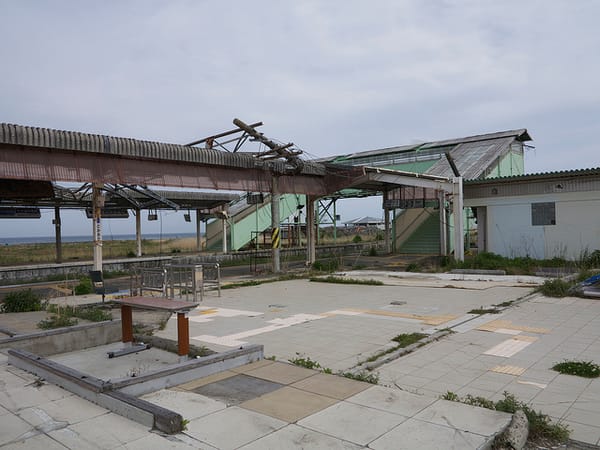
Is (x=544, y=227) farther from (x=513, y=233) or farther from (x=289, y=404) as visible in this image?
(x=289, y=404)

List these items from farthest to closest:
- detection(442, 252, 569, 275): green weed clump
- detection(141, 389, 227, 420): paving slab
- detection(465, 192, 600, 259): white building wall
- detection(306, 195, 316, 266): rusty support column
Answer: detection(306, 195, 316, 266): rusty support column < detection(465, 192, 600, 259): white building wall < detection(442, 252, 569, 275): green weed clump < detection(141, 389, 227, 420): paving slab

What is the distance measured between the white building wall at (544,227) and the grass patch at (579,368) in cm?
1499

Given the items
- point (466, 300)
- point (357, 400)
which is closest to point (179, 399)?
point (357, 400)

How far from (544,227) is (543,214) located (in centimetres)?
56

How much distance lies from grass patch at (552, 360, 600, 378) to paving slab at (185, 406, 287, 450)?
13.3 feet

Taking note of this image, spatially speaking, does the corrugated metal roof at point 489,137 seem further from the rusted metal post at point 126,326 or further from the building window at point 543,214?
the rusted metal post at point 126,326

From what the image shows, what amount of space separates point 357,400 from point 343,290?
1088 cm

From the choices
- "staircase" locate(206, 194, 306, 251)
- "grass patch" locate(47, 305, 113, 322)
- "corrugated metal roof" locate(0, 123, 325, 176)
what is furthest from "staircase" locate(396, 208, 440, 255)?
"grass patch" locate(47, 305, 113, 322)

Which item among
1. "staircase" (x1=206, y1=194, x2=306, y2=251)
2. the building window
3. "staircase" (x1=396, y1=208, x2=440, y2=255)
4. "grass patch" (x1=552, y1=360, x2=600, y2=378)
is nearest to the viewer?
"grass patch" (x1=552, y1=360, x2=600, y2=378)

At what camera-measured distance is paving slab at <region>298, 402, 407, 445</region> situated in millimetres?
4152

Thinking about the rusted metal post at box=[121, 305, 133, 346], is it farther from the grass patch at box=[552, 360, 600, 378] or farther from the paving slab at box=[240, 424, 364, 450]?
the grass patch at box=[552, 360, 600, 378]

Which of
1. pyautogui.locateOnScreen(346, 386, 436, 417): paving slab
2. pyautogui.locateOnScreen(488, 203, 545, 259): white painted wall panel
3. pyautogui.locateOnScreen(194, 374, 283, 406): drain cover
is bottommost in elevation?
pyautogui.locateOnScreen(194, 374, 283, 406): drain cover

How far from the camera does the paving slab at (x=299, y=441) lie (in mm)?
3932

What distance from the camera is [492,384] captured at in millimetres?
5969
